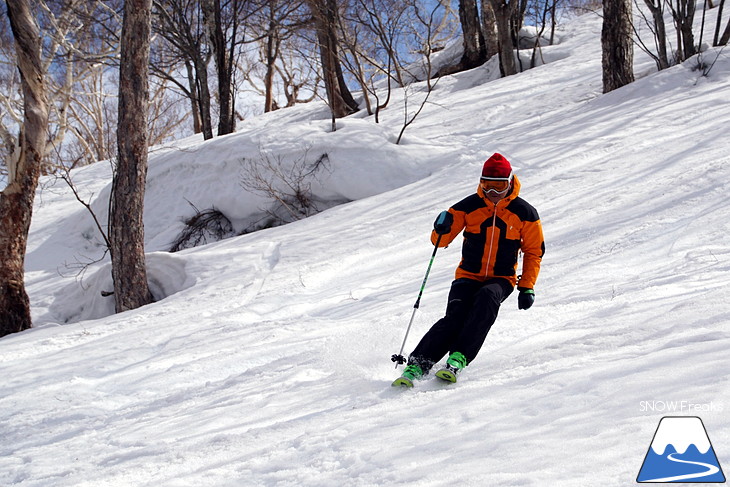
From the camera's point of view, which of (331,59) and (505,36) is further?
(505,36)

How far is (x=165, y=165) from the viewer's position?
1281cm

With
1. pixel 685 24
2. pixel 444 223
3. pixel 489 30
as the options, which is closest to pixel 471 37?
pixel 489 30

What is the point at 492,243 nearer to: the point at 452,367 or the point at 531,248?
the point at 531,248

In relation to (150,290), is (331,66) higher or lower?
higher

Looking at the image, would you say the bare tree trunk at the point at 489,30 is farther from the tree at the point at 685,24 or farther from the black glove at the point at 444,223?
the black glove at the point at 444,223

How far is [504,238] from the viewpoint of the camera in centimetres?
391

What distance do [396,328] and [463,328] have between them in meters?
1.05

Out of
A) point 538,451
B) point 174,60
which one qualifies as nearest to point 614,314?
point 538,451

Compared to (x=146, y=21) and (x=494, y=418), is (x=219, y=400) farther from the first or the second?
(x=146, y=21)

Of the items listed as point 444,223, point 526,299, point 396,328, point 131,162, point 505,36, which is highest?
point 505,36

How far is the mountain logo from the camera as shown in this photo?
190cm

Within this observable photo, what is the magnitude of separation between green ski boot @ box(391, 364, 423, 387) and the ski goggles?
4.13 feet

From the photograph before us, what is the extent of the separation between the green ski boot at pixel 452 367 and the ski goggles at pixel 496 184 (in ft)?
3.65

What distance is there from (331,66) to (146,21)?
7.94 meters
